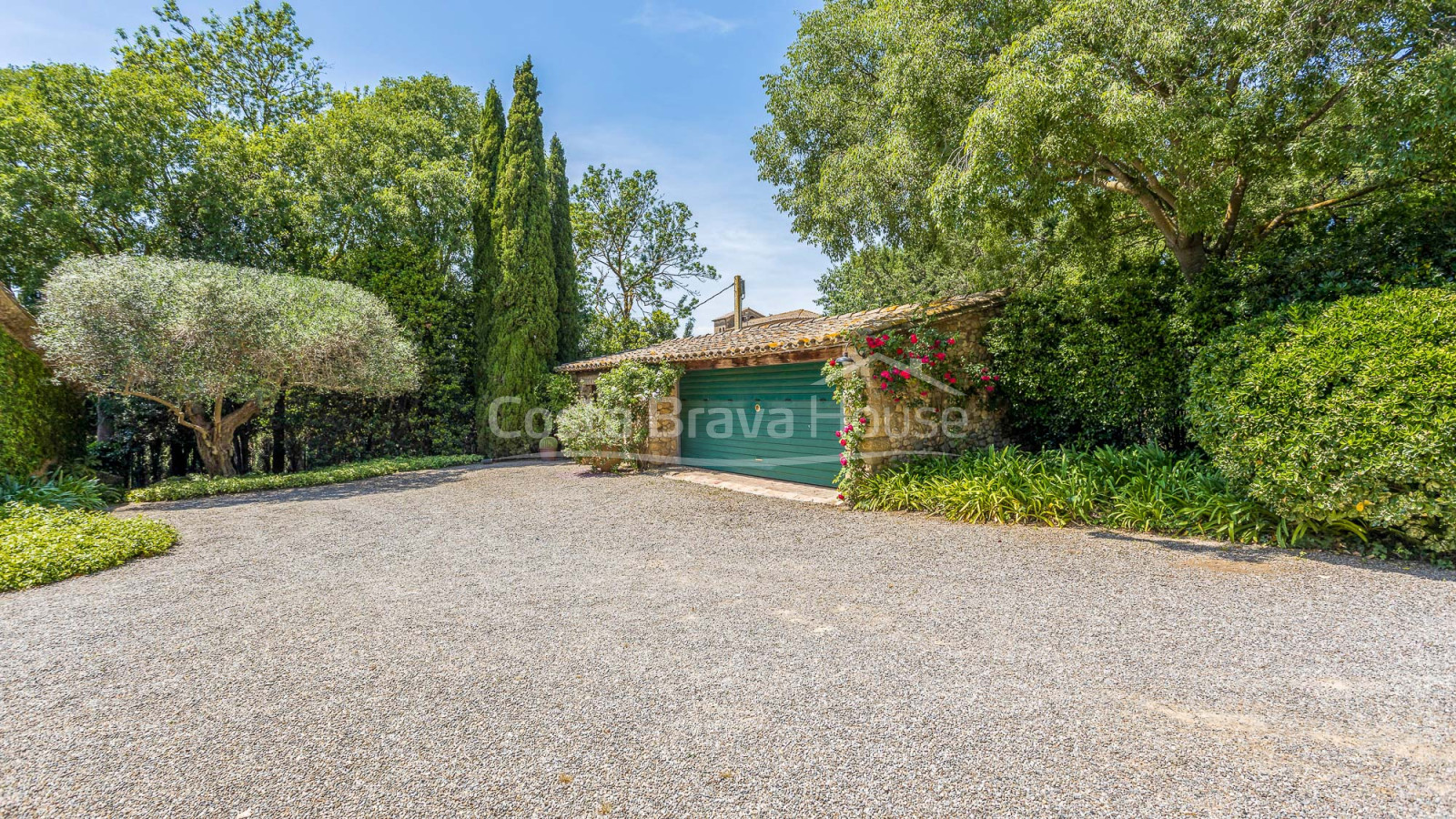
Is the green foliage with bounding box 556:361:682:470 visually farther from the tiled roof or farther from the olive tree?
the olive tree

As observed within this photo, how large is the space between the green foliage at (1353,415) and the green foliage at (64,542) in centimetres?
1036

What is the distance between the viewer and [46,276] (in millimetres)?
10406

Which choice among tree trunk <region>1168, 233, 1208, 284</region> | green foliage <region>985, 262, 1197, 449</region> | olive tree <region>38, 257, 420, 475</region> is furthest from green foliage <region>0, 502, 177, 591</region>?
tree trunk <region>1168, 233, 1208, 284</region>

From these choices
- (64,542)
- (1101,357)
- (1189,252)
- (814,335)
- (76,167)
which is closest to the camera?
(64,542)

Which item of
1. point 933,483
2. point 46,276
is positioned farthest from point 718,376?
point 46,276

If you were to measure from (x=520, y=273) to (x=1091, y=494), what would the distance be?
43.0ft

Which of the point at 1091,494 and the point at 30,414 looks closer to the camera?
the point at 1091,494

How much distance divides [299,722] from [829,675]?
254cm

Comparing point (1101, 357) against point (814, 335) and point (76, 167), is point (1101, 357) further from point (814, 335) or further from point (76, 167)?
point (76, 167)

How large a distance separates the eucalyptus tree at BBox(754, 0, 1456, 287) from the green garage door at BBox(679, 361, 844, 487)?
339 cm

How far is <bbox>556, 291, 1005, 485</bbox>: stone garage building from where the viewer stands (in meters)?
7.95

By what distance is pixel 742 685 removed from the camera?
2812mm

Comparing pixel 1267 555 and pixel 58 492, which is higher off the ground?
pixel 58 492

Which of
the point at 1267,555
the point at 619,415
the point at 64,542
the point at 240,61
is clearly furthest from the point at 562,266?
the point at 1267,555
